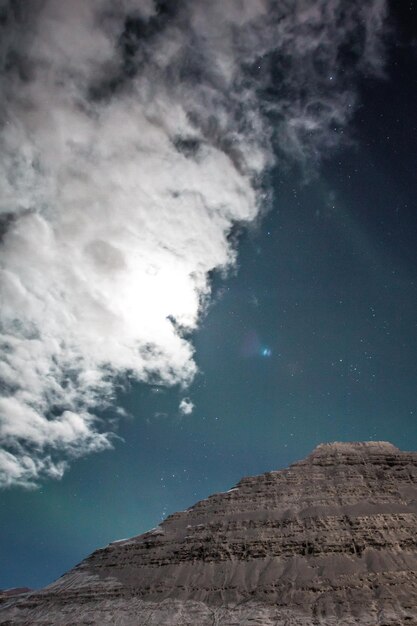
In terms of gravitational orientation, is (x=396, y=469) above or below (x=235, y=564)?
above

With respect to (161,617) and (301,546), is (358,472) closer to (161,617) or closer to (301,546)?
(301,546)

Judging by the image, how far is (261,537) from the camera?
6388 cm

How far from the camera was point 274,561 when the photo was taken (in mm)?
59281

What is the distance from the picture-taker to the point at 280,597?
52.3m

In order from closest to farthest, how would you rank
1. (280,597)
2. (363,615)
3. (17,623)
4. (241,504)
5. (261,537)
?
(363,615), (280,597), (17,623), (261,537), (241,504)

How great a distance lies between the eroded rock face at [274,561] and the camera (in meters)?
50.0

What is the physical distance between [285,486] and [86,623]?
129ft

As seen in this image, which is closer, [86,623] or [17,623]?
[86,623]

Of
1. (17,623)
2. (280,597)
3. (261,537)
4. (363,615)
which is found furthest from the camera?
(261,537)

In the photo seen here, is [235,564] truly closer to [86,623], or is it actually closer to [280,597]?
[280,597]

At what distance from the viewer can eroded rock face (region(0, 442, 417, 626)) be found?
5003cm

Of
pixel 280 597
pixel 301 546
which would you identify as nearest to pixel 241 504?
pixel 301 546

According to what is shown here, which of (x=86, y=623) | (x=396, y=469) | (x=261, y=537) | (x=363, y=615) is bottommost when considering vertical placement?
(x=363, y=615)

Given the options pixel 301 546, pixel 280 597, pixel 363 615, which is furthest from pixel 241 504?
pixel 363 615
